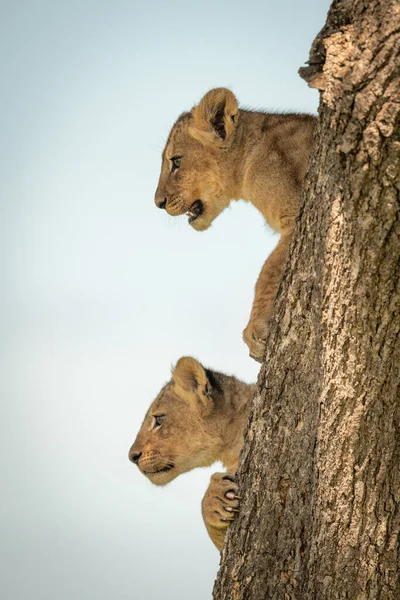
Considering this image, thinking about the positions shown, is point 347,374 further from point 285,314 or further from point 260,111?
point 260,111

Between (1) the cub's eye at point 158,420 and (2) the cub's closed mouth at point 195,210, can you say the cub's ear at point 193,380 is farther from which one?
(2) the cub's closed mouth at point 195,210

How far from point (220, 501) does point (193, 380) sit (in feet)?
7.63

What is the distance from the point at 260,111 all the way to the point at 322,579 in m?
3.39

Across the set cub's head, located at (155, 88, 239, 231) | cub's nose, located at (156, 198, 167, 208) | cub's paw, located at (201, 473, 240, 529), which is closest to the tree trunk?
cub's paw, located at (201, 473, 240, 529)

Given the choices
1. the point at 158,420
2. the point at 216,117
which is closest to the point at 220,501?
the point at 158,420

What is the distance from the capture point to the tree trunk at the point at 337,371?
320 centimetres

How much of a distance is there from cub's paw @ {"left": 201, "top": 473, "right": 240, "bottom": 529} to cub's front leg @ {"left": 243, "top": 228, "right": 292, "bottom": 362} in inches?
26.8

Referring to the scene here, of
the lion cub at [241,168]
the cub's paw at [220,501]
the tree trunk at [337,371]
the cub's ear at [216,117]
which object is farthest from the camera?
the cub's ear at [216,117]

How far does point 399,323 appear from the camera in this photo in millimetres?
3475

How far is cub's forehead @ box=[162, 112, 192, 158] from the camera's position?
20.5 ft

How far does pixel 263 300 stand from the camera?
5066 mm

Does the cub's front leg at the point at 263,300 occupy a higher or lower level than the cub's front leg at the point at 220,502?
higher

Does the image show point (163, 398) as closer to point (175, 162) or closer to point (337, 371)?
point (175, 162)

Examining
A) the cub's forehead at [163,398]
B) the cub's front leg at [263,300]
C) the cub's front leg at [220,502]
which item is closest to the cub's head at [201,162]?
the cub's front leg at [263,300]
